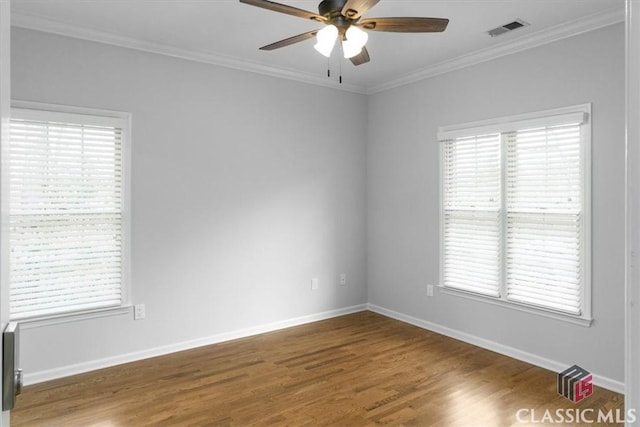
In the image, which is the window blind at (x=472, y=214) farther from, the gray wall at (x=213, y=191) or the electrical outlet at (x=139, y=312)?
the electrical outlet at (x=139, y=312)

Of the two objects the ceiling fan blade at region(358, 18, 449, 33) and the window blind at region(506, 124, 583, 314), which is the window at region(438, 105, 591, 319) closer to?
the window blind at region(506, 124, 583, 314)

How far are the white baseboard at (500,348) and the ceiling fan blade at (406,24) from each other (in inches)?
113

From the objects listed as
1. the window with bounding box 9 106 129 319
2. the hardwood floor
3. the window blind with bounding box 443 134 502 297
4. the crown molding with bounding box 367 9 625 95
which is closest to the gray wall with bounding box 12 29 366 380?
the window with bounding box 9 106 129 319

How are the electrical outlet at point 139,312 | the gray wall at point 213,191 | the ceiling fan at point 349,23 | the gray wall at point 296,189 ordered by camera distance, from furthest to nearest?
the electrical outlet at point 139,312
the gray wall at point 213,191
the gray wall at point 296,189
the ceiling fan at point 349,23

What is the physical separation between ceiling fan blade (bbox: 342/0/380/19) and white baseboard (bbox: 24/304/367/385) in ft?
10.6

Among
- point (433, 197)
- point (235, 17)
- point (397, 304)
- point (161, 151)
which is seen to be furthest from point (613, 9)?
point (161, 151)

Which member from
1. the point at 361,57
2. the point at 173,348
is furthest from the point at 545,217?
the point at 173,348

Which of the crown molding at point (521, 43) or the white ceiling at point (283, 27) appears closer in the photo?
the white ceiling at point (283, 27)

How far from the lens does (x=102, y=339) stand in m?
3.62

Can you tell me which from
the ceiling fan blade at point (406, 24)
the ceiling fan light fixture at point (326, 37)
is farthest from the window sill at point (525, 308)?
the ceiling fan light fixture at point (326, 37)

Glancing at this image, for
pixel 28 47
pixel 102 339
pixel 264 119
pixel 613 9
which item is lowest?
pixel 102 339

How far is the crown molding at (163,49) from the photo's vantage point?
3275 millimetres

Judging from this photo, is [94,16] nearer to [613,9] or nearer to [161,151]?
[161,151]

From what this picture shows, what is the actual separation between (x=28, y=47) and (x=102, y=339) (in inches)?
96.2
